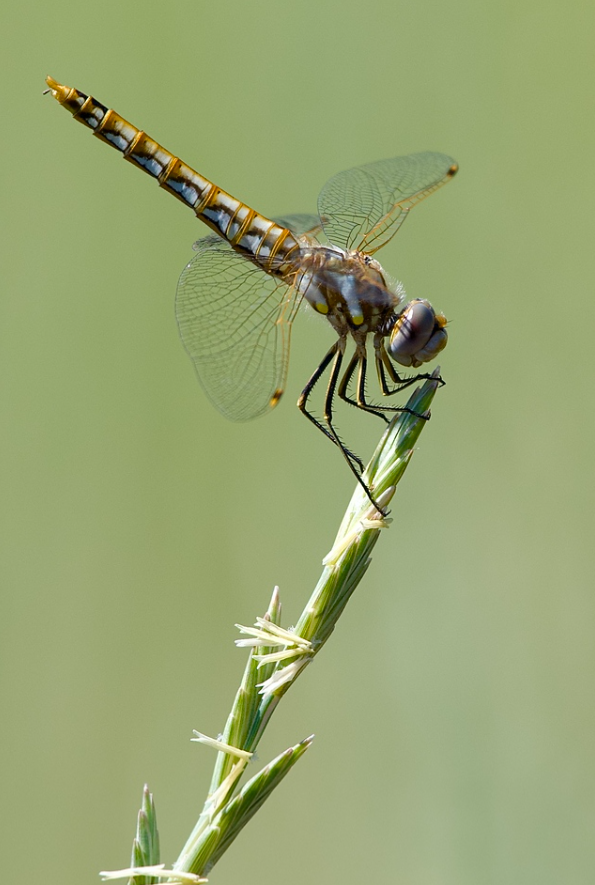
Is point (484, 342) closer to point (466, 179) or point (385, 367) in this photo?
point (466, 179)

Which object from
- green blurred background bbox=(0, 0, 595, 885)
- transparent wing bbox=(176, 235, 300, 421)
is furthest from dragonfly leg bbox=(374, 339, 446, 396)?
green blurred background bbox=(0, 0, 595, 885)

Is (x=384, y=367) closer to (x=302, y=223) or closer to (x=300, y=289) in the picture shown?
(x=300, y=289)

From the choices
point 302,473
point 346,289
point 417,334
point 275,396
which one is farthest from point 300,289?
point 302,473

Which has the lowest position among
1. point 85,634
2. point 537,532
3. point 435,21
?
point 85,634

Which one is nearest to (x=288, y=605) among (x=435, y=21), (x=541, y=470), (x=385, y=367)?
(x=541, y=470)

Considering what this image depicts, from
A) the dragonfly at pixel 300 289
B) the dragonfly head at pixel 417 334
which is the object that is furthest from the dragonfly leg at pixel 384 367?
the dragonfly head at pixel 417 334

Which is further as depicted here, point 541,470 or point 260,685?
point 541,470
